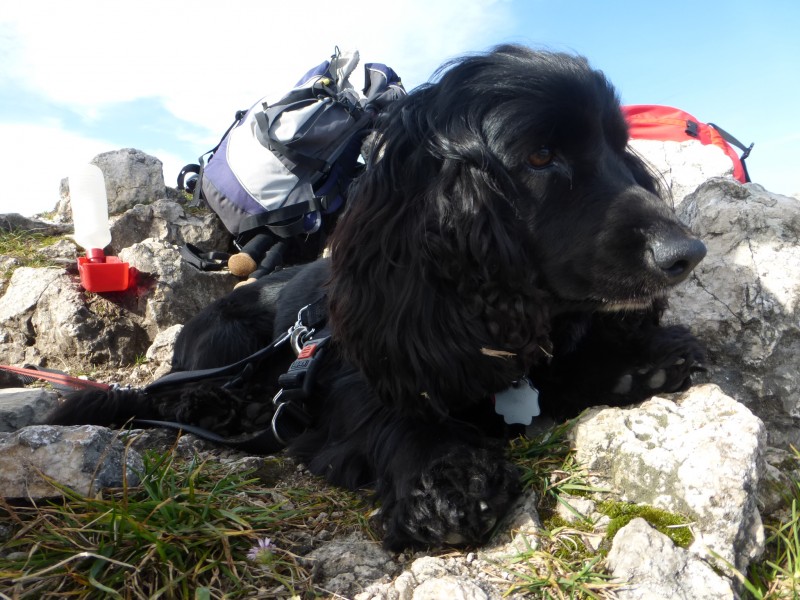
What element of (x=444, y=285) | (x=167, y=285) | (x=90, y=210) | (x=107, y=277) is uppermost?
(x=444, y=285)

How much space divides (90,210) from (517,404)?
4.20 meters

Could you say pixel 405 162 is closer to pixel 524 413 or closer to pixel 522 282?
pixel 522 282

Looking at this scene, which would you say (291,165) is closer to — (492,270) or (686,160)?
(686,160)

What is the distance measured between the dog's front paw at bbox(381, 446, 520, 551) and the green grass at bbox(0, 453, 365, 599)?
27cm

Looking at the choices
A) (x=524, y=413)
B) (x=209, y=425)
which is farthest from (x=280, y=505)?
(x=209, y=425)

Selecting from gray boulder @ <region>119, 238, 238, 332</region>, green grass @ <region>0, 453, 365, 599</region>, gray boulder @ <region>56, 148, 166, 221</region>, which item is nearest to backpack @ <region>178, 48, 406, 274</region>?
gray boulder @ <region>119, 238, 238, 332</region>

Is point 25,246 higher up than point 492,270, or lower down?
lower down

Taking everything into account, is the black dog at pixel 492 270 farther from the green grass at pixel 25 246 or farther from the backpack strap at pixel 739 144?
the green grass at pixel 25 246

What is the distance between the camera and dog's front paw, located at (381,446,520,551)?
144 cm

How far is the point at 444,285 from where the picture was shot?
1.77m

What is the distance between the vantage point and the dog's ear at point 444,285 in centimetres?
173

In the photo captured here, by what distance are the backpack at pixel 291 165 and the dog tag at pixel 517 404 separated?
2966 millimetres

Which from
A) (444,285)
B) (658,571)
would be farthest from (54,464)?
(658,571)

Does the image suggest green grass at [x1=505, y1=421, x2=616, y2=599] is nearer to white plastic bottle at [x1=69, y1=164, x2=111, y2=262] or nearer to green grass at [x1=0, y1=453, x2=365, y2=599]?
green grass at [x1=0, y1=453, x2=365, y2=599]
